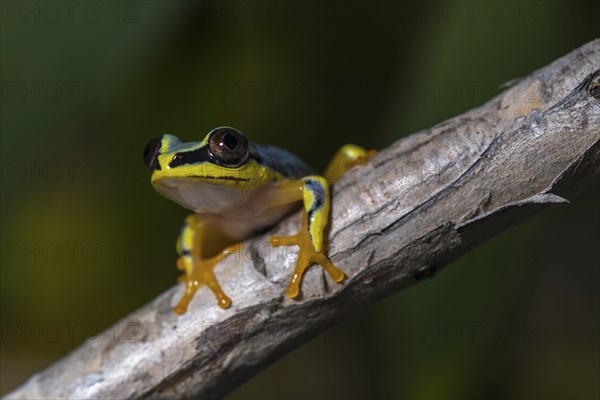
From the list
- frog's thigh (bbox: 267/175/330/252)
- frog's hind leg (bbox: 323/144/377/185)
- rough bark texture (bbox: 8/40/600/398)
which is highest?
frog's hind leg (bbox: 323/144/377/185)

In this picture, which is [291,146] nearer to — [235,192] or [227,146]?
[235,192]

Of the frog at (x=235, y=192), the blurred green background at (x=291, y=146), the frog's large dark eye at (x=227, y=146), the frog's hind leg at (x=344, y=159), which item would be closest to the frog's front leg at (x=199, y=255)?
the frog at (x=235, y=192)

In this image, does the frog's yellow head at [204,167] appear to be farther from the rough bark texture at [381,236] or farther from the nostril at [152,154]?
the rough bark texture at [381,236]

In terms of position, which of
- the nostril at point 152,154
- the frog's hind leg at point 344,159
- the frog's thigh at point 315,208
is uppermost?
the nostril at point 152,154

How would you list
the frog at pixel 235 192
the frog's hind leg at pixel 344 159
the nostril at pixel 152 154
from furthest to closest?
the frog's hind leg at pixel 344 159
the nostril at pixel 152 154
the frog at pixel 235 192

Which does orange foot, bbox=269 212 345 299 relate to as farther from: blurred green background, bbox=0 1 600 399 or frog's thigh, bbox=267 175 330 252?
blurred green background, bbox=0 1 600 399

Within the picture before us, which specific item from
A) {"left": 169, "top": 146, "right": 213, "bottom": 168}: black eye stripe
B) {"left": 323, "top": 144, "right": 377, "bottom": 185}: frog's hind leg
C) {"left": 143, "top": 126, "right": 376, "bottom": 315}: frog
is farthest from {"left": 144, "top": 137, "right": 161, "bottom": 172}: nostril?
{"left": 323, "top": 144, "right": 377, "bottom": 185}: frog's hind leg

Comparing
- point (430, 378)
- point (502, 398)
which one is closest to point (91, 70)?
point (430, 378)
